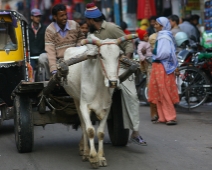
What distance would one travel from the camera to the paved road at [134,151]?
7391 millimetres

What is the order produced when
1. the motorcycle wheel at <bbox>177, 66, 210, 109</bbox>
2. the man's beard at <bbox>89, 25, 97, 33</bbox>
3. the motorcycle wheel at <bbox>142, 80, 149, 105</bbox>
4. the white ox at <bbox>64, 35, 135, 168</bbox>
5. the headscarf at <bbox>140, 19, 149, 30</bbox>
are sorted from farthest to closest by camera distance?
the headscarf at <bbox>140, 19, 149, 30</bbox> → the motorcycle wheel at <bbox>142, 80, 149, 105</bbox> → the motorcycle wheel at <bbox>177, 66, 210, 109</bbox> → the man's beard at <bbox>89, 25, 97, 33</bbox> → the white ox at <bbox>64, 35, 135, 168</bbox>

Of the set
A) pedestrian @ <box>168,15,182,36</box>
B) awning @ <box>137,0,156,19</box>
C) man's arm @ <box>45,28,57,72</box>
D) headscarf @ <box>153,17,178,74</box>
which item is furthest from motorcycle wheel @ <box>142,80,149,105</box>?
awning @ <box>137,0,156,19</box>

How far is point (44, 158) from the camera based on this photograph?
26.0 feet

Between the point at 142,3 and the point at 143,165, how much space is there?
13354 millimetres

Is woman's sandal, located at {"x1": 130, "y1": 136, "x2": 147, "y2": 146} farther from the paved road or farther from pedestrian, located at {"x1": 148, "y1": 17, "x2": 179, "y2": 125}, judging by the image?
pedestrian, located at {"x1": 148, "y1": 17, "x2": 179, "y2": 125}

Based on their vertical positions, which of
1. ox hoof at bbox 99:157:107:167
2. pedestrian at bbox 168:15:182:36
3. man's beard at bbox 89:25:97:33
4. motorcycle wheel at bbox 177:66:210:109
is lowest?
motorcycle wheel at bbox 177:66:210:109

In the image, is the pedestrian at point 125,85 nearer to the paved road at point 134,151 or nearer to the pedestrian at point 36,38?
the paved road at point 134,151

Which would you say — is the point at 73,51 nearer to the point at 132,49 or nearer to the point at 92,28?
the point at 92,28

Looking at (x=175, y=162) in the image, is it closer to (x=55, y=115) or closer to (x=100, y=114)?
(x=100, y=114)

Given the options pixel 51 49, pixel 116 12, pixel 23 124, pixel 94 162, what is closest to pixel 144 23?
pixel 116 12

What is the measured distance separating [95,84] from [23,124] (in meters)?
1.36

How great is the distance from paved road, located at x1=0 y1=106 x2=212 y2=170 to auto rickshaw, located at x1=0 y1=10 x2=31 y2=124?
1.99 feet

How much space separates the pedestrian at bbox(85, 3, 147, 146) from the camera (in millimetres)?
7949

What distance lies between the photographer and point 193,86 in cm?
1245
